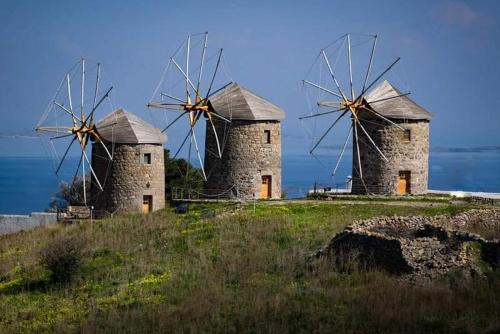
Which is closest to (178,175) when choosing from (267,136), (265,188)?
(265,188)

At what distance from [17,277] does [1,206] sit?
78.6 metres

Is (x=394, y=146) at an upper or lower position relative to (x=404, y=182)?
upper

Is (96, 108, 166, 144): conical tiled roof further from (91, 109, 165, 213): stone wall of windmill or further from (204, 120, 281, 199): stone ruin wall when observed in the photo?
(204, 120, 281, 199): stone ruin wall

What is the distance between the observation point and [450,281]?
74.5 ft

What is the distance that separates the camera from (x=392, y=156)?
141ft

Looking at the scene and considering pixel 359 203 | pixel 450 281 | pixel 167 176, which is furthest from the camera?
pixel 167 176

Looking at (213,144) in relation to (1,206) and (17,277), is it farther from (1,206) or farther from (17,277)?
(1,206)

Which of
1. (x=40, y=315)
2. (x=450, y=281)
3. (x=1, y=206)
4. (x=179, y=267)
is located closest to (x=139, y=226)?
(x=179, y=267)

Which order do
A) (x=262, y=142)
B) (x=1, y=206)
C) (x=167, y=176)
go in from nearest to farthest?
(x=262, y=142)
(x=167, y=176)
(x=1, y=206)

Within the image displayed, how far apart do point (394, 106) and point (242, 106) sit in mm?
6696

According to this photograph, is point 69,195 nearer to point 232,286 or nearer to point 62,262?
point 62,262

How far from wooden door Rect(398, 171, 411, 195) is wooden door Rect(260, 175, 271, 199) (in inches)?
227

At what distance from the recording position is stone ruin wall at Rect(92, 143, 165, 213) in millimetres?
44719

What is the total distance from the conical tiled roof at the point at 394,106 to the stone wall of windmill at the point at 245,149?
4.20 metres
